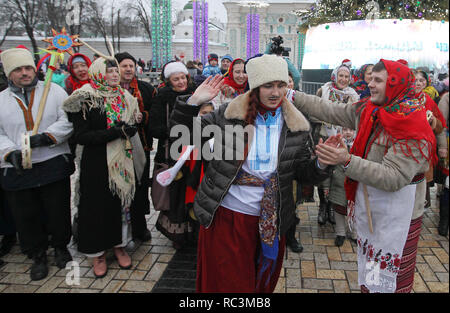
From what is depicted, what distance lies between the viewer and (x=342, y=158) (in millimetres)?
1985

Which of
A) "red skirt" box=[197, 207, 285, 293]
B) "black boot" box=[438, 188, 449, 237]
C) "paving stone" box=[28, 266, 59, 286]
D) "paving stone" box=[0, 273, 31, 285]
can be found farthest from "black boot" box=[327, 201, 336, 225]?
A: "paving stone" box=[0, 273, 31, 285]

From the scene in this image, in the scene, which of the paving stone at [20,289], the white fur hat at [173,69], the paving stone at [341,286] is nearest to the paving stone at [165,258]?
the paving stone at [20,289]

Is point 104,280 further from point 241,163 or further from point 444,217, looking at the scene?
point 444,217

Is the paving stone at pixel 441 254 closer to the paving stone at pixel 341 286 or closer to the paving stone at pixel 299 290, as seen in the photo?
the paving stone at pixel 341 286

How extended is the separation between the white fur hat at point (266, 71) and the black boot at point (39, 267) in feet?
9.17

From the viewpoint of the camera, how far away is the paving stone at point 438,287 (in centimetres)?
306

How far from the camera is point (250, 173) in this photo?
7.41ft

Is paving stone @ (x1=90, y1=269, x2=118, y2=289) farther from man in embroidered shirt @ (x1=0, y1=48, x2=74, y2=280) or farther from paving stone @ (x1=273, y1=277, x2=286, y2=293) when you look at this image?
paving stone @ (x1=273, y1=277, x2=286, y2=293)

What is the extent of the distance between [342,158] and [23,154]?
9.05 feet

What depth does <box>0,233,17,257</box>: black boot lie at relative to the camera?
382 centimetres

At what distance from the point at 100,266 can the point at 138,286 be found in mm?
493

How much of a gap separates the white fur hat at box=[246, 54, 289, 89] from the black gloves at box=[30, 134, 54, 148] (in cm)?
211
